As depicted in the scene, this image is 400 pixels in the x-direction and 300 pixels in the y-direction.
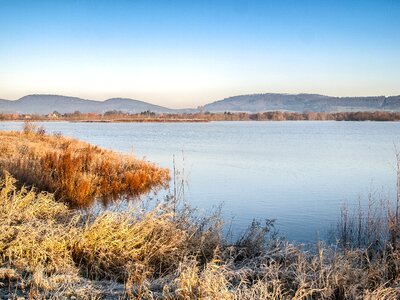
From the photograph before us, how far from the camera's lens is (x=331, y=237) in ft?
33.3

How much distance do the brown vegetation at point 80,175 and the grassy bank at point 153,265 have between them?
3.72 meters

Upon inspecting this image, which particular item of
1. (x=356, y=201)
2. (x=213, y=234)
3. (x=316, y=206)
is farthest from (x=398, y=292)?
(x=356, y=201)

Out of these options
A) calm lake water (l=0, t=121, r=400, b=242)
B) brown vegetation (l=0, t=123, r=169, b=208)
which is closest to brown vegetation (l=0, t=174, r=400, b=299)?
calm lake water (l=0, t=121, r=400, b=242)

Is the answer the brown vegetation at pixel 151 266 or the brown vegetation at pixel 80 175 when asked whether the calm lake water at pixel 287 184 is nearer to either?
the brown vegetation at pixel 80 175

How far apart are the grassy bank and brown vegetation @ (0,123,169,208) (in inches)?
147

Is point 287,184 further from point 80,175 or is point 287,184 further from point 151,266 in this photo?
point 151,266

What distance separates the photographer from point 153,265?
247 inches

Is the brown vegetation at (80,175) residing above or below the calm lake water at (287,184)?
above

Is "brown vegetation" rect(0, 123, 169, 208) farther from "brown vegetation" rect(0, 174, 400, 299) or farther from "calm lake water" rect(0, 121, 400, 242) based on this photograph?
"brown vegetation" rect(0, 174, 400, 299)

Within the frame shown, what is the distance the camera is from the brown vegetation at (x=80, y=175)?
40.0 ft

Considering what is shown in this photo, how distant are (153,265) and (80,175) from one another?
8.12 meters

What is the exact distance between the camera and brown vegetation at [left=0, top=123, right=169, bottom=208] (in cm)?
1219

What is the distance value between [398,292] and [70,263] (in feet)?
13.1

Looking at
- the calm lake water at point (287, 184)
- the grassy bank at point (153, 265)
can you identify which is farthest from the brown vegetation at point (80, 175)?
the grassy bank at point (153, 265)
